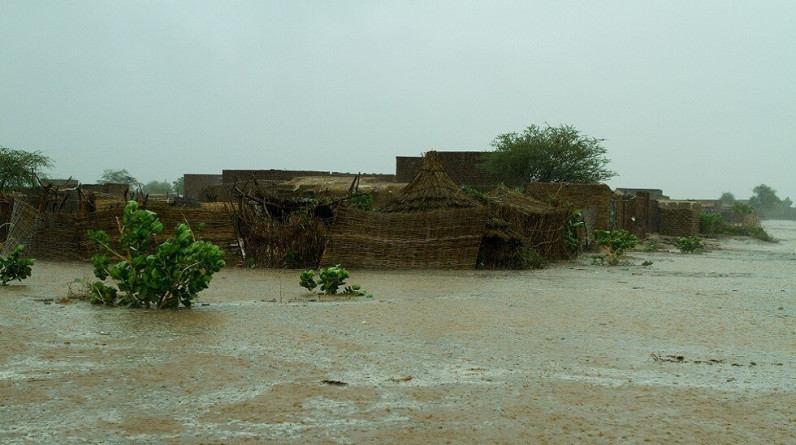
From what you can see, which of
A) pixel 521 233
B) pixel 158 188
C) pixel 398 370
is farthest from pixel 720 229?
pixel 158 188

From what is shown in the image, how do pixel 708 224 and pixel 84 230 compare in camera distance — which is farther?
pixel 708 224

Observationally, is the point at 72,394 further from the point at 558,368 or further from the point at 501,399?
the point at 558,368

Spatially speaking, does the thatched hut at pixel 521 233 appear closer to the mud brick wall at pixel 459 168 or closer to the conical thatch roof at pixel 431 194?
the conical thatch roof at pixel 431 194

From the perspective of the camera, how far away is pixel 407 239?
13.8 m

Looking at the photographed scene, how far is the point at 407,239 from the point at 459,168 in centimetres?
1267

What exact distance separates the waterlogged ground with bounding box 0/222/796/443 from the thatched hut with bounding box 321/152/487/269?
13.1 ft

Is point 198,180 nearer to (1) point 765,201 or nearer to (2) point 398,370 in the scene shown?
(2) point 398,370

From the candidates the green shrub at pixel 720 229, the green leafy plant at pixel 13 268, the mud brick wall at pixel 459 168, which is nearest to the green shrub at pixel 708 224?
the green shrub at pixel 720 229

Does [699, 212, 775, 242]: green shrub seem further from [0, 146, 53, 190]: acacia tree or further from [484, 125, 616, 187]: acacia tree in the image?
[0, 146, 53, 190]: acacia tree

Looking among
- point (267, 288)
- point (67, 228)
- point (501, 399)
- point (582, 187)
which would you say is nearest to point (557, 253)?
point (582, 187)

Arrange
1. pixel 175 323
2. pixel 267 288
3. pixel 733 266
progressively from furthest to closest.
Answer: pixel 733 266
pixel 267 288
pixel 175 323

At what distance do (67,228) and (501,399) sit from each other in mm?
12126

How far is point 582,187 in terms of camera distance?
20844 mm

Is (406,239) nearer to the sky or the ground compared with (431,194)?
nearer to the ground
